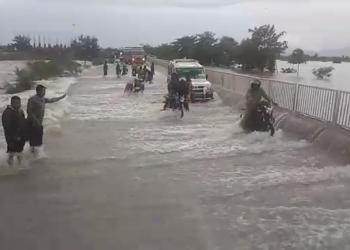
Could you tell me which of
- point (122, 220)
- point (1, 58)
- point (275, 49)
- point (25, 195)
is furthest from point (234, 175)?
point (1, 58)

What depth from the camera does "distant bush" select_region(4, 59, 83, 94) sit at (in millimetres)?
29131

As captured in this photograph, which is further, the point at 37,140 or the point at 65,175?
the point at 37,140

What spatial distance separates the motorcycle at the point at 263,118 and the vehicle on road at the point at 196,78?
968 cm

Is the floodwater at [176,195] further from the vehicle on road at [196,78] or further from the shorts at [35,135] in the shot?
the vehicle on road at [196,78]

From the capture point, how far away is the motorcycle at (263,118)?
37.8ft

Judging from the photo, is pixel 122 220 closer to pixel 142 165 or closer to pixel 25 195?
pixel 25 195

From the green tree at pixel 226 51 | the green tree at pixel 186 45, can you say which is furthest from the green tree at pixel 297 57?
the green tree at pixel 186 45

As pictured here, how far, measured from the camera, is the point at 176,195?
277 inches

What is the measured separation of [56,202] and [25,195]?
68 centimetres

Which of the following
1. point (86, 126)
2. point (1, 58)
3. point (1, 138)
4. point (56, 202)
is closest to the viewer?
point (56, 202)

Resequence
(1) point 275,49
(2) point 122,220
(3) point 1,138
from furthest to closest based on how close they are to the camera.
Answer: (1) point 275,49 < (3) point 1,138 < (2) point 122,220

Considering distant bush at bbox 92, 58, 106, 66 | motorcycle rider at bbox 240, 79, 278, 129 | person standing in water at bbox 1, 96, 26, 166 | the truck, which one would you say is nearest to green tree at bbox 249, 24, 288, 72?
the truck

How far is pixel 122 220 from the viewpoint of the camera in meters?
5.93

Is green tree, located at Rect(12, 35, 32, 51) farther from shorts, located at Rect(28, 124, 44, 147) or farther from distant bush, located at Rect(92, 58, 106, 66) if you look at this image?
shorts, located at Rect(28, 124, 44, 147)
